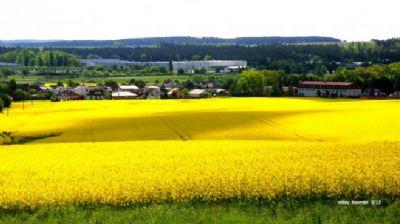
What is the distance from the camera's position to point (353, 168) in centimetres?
3278

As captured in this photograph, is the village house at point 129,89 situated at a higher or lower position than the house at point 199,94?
lower

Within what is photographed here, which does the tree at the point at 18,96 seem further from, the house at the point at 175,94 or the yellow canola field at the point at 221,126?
the yellow canola field at the point at 221,126

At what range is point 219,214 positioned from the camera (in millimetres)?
26938

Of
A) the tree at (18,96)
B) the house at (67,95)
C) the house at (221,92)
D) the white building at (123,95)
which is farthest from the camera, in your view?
the house at (221,92)

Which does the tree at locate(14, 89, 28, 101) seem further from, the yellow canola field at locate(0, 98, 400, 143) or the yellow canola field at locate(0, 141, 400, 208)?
the yellow canola field at locate(0, 141, 400, 208)

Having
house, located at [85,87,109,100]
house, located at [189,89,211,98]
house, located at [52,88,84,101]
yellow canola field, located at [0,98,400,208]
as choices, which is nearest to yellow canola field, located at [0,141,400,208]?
yellow canola field, located at [0,98,400,208]

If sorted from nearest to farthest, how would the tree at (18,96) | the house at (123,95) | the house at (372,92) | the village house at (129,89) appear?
the tree at (18,96), the house at (372,92), the house at (123,95), the village house at (129,89)

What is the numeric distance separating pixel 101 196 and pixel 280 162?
1119 cm

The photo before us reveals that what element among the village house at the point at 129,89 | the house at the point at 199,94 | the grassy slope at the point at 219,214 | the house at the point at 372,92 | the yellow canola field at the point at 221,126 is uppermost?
the grassy slope at the point at 219,214

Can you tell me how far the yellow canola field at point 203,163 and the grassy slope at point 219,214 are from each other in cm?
88

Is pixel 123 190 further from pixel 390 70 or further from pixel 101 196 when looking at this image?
pixel 390 70

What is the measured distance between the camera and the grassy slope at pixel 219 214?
85.6ft

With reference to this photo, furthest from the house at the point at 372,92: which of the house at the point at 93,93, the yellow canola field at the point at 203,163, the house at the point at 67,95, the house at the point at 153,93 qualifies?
the yellow canola field at the point at 203,163

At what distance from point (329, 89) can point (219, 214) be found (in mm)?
112227
